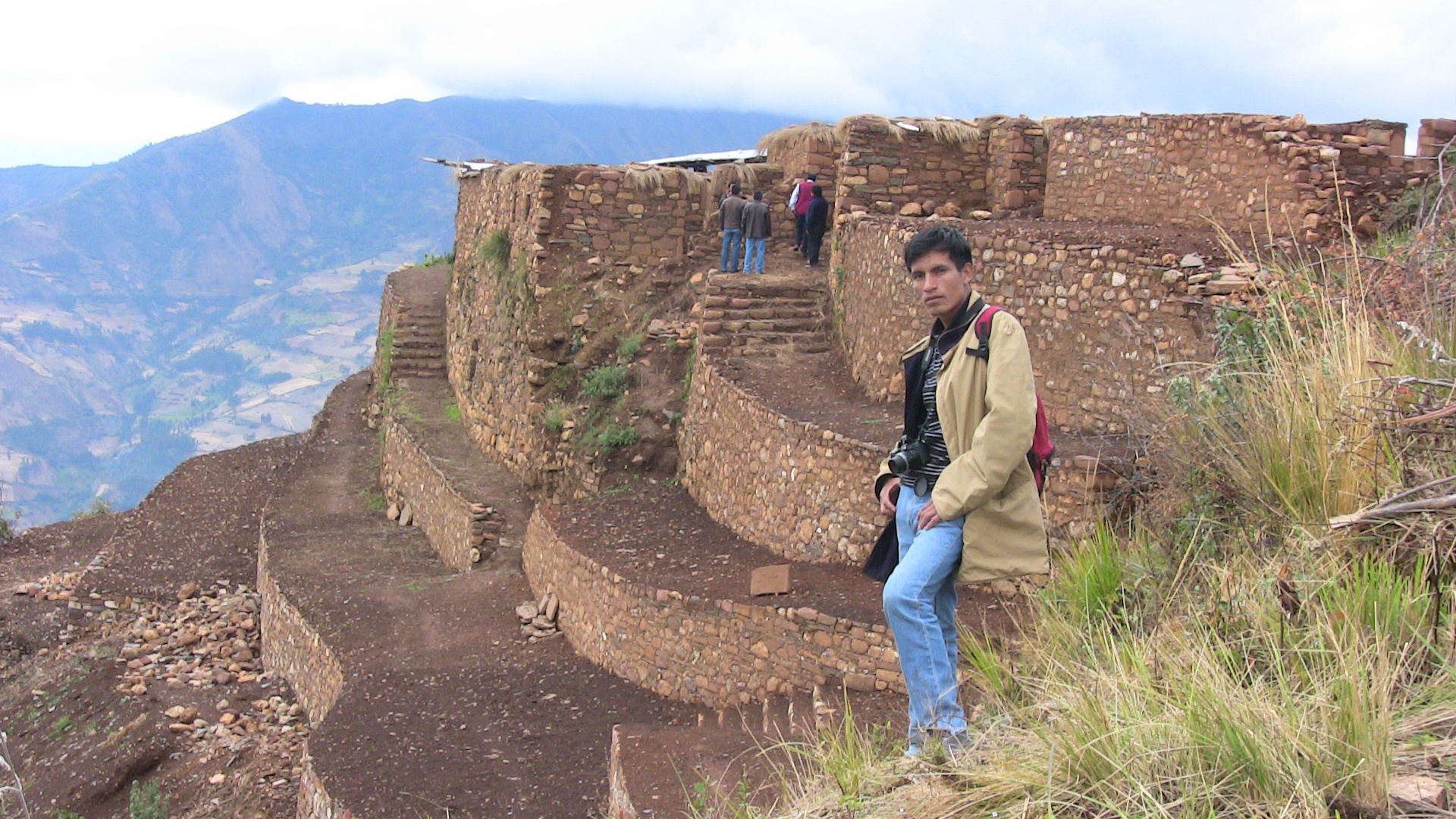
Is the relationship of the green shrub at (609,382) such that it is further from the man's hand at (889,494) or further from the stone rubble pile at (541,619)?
the man's hand at (889,494)

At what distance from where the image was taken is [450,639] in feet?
34.4

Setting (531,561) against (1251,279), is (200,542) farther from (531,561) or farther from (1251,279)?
(1251,279)

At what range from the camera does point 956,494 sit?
392 centimetres

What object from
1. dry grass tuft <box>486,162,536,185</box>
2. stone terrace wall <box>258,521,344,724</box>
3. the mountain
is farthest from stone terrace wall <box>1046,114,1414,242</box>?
the mountain

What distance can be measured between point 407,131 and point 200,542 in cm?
15461

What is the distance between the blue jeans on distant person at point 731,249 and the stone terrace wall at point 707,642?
4461 millimetres

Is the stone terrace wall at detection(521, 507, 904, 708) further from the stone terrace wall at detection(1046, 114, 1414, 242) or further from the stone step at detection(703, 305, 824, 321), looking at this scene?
the stone terrace wall at detection(1046, 114, 1414, 242)

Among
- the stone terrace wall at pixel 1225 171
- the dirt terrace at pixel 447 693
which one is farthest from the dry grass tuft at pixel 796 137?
the dirt terrace at pixel 447 693

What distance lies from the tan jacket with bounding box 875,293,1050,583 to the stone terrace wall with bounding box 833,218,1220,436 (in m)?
3.82

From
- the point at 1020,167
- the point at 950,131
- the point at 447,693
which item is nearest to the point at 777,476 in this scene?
the point at 447,693

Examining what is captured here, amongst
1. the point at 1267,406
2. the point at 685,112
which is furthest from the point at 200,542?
the point at 685,112

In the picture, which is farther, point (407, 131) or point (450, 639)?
point (407, 131)

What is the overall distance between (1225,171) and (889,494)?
6853 mm

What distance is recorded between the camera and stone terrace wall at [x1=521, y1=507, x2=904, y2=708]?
7.71 m
